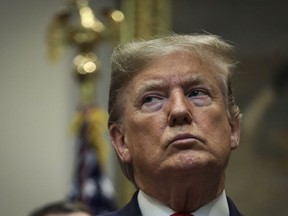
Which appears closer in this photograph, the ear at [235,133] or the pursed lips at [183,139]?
the pursed lips at [183,139]

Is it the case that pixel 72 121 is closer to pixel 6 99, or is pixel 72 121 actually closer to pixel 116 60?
pixel 6 99

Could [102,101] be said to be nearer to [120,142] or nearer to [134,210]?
[120,142]

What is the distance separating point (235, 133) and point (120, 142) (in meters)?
0.35

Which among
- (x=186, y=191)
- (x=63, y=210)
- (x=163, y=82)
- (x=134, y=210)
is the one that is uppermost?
(x=163, y=82)

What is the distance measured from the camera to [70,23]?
19.8 ft

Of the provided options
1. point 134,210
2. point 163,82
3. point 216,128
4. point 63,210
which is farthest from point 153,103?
point 63,210

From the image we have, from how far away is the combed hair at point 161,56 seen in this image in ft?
8.03

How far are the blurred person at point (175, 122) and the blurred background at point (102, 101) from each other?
12.3 ft

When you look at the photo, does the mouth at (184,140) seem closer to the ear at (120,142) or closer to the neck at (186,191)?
the neck at (186,191)

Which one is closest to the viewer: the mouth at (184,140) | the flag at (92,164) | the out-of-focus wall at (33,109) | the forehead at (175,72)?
the mouth at (184,140)

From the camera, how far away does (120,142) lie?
2.52m

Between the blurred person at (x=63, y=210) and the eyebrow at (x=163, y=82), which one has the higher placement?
the eyebrow at (x=163, y=82)

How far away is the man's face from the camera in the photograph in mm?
2270

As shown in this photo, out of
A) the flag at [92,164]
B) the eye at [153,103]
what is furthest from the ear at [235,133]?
the flag at [92,164]
